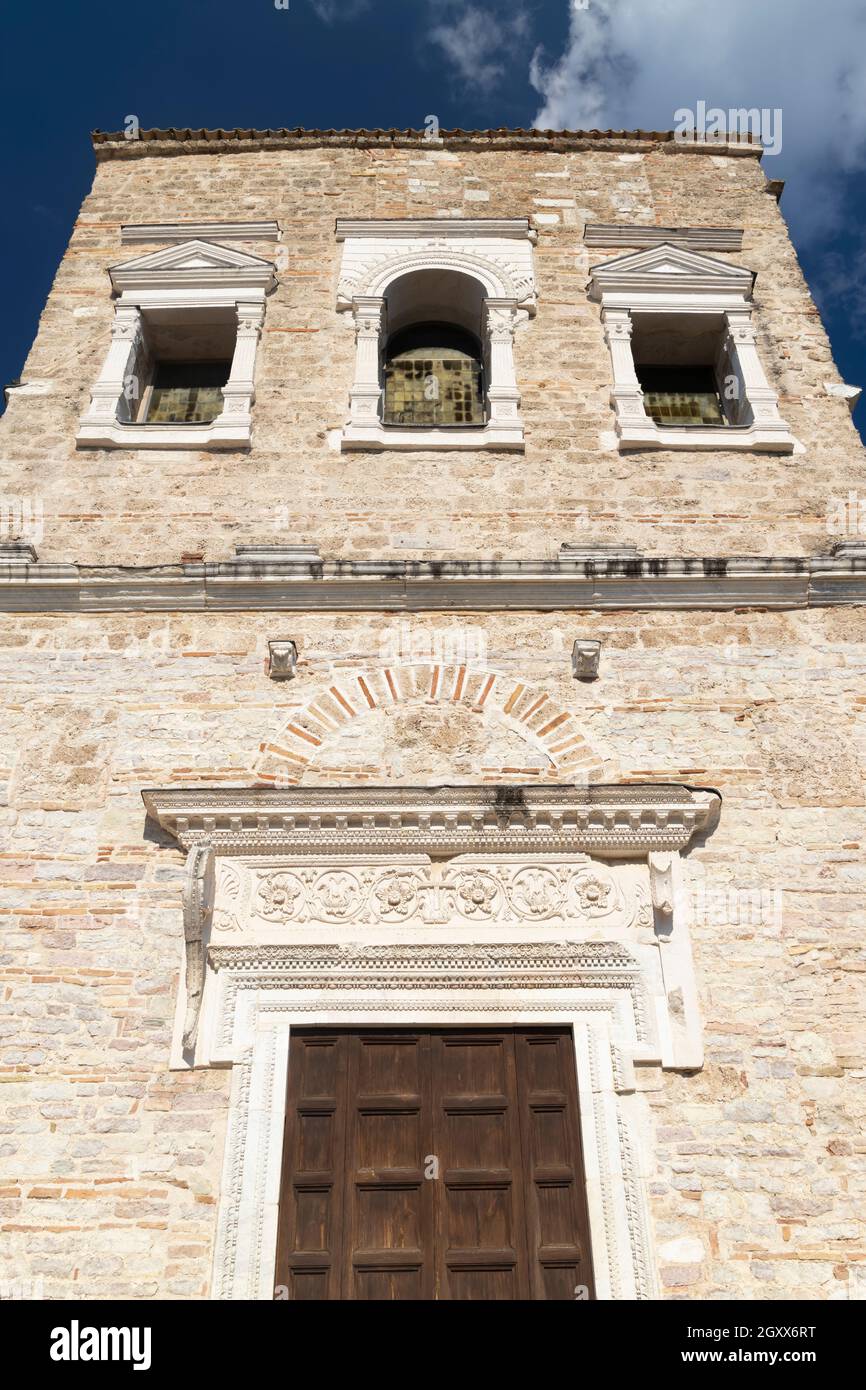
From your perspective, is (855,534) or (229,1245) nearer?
(229,1245)

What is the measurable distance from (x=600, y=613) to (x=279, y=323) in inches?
147

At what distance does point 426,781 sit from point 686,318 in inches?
190

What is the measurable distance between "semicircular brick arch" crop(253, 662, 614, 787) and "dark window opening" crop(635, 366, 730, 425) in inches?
120

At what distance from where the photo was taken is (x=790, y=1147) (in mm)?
5223

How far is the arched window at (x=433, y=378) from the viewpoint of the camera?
28.2ft

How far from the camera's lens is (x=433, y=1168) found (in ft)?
17.4

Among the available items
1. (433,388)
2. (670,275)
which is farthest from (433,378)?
(670,275)

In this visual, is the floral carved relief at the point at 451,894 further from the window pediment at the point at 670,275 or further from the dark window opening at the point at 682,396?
the window pediment at the point at 670,275

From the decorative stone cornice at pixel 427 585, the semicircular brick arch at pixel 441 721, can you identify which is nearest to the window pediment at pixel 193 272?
the decorative stone cornice at pixel 427 585

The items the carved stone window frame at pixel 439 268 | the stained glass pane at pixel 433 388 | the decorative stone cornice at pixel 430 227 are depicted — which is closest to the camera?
the carved stone window frame at pixel 439 268

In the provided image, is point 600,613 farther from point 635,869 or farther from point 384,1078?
point 384,1078

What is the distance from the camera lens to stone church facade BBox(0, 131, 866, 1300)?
204 inches

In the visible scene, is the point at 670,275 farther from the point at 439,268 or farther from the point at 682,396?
the point at 439,268
